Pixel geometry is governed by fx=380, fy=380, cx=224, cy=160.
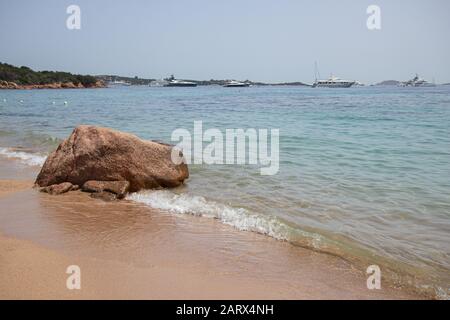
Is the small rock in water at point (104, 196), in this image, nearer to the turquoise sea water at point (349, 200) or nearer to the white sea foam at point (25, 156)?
the turquoise sea water at point (349, 200)

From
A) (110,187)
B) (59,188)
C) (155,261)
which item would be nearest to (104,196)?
(110,187)

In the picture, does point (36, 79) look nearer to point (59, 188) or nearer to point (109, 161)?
point (59, 188)

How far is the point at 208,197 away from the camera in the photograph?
7078mm

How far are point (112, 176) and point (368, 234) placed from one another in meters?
4.63

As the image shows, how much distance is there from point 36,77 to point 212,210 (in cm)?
12645

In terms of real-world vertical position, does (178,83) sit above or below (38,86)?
above

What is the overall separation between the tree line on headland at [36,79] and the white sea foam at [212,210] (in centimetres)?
11039

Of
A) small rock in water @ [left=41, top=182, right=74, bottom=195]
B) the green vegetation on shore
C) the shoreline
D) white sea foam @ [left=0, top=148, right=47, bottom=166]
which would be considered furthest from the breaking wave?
the green vegetation on shore

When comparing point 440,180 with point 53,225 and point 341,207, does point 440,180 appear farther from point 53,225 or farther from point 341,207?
point 53,225

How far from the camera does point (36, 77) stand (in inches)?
4564

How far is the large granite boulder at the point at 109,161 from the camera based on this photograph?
23.7 ft

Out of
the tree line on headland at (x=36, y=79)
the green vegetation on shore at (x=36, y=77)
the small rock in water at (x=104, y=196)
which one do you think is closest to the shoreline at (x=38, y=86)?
the tree line on headland at (x=36, y=79)
